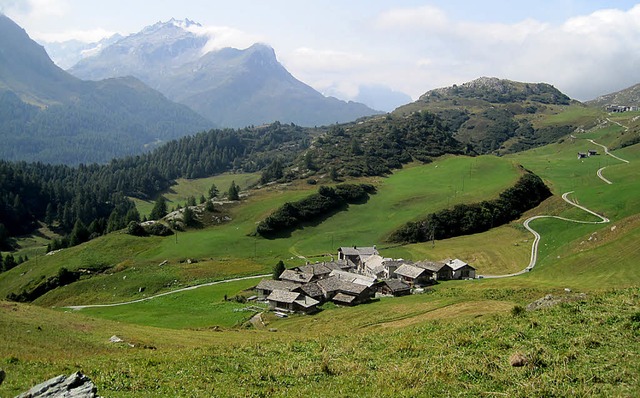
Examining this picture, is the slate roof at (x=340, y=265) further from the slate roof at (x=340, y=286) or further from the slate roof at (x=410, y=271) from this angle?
the slate roof at (x=340, y=286)

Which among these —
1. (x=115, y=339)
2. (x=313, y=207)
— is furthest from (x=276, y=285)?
(x=313, y=207)

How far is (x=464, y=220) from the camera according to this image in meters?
138

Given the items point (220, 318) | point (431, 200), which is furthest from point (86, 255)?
point (431, 200)

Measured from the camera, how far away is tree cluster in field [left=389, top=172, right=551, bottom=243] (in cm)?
13500

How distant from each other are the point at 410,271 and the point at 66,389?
265ft

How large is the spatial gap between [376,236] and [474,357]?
113 metres

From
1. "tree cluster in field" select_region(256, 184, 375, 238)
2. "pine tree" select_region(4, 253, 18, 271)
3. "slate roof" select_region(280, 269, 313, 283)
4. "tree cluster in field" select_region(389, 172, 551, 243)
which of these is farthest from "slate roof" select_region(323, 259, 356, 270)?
"pine tree" select_region(4, 253, 18, 271)

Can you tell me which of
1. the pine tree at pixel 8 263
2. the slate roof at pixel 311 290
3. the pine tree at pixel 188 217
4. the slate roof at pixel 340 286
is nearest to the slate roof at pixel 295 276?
the slate roof at pixel 340 286

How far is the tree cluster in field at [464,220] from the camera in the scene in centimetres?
13500

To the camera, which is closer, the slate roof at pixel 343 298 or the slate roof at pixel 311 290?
the slate roof at pixel 343 298

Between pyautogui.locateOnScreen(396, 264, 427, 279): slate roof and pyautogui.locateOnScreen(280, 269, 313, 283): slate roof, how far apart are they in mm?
17797

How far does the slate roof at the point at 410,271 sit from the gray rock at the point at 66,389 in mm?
78650

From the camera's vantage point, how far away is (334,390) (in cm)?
2098

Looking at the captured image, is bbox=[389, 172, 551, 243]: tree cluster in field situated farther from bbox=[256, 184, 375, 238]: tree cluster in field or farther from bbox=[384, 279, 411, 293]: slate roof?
bbox=[384, 279, 411, 293]: slate roof
